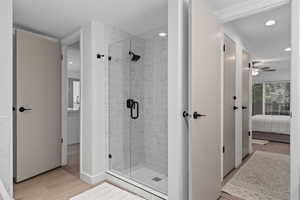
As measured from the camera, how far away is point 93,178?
237cm

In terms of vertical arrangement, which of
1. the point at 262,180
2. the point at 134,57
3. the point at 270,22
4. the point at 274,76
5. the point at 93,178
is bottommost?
the point at 262,180

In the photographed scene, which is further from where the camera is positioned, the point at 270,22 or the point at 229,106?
the point at 229,106

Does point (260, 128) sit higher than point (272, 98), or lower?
lower

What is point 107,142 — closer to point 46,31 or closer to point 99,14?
point 99,14

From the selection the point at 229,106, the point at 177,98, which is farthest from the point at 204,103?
the point at 229,106

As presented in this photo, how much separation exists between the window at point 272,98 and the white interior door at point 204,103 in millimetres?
6614

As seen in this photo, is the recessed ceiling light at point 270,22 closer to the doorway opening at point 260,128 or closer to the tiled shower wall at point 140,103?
the doorway opening at point 260,128

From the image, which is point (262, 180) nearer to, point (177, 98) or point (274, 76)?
point (177, 98)

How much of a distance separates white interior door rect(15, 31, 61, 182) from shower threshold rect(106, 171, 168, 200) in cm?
119

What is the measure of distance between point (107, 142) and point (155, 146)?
0.85 m

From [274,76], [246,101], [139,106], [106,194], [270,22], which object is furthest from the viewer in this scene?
A: [274,76]

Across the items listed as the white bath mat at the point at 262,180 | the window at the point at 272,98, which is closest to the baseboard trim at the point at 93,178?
the white bath mat at the point at 262,180

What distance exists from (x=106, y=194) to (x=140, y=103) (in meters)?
1.49

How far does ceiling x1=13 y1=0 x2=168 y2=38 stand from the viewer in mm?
2008
